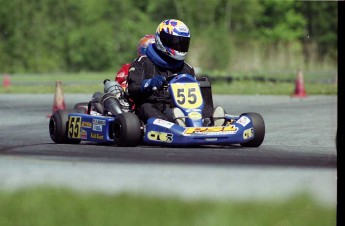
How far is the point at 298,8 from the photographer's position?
51.9 metres

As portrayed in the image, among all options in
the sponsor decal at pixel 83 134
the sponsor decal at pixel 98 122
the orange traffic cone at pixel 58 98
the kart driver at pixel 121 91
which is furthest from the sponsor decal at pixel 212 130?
the orange traffic cone at pixel 58 98

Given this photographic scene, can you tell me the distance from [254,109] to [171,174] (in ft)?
34.8

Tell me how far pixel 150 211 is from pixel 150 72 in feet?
17.2

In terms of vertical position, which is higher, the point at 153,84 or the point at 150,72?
the point at 150,72

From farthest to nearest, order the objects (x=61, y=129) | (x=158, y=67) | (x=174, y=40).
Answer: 1. (x=61, y=129)
2. (x=158, y=67)
3. (x=174, y=40)

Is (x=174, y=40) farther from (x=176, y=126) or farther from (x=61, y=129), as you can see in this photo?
(x=61, y=129)

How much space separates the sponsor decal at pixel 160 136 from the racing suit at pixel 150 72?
0.45m

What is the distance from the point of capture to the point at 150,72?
11477 mm

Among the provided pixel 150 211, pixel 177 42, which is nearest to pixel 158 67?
pixel 177 42

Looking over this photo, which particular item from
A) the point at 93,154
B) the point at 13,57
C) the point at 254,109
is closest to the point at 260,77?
the point at 254,109

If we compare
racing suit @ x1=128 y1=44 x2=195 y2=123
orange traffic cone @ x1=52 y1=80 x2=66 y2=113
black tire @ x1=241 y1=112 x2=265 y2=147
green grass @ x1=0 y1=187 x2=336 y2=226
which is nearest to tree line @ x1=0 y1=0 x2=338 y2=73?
orange traffic cone @ x1=52 y1=80 x2=66 y2=113

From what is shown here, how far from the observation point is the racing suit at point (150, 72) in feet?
36.8

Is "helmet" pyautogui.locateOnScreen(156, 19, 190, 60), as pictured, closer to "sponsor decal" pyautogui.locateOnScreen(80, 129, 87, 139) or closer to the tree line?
"sponsor decal" pyautogui.locateOnScreen(80, 129, 87, 139)

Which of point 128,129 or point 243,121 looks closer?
point 128,129
